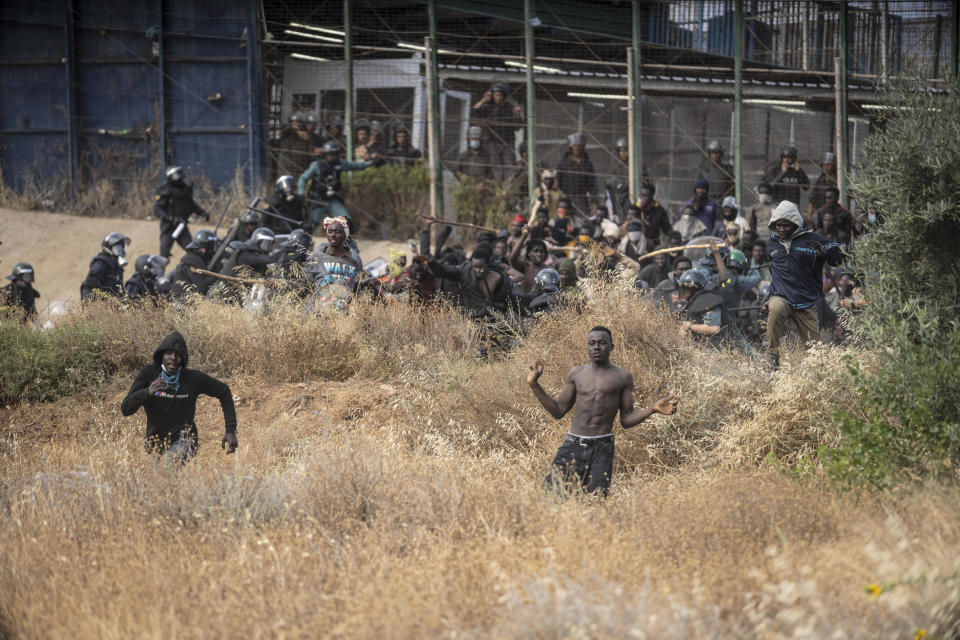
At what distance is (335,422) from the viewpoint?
10836mm

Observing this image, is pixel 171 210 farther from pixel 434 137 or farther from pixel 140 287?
pixel 434 137

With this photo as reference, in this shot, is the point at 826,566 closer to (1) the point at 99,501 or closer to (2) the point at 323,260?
(1) the point at 99,501

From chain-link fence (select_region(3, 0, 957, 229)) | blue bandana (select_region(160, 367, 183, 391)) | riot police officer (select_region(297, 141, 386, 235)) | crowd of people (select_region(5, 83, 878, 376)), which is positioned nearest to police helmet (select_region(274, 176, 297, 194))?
crowd of people (select_region(5, 83, 878, 376))

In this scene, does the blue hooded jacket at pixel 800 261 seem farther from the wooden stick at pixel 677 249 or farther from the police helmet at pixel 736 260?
the police helmet at pixel 736 260

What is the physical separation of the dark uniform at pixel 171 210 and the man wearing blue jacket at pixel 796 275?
417 inches

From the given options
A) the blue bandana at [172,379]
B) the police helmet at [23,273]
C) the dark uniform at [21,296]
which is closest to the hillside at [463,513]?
the blue bandana at [172,379]

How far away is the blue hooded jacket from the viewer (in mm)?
10242

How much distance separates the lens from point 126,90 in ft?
73.2

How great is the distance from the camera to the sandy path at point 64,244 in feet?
63.2

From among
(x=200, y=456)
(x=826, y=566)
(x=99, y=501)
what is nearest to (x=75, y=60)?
(x=200, y=456)

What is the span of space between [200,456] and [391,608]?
4.33m

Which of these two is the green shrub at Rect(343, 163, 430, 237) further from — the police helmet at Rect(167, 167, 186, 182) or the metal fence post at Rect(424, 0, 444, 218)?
the police helmet at Rect(167, 167, 186, 182)

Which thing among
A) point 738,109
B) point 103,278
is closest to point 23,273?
point 103,278

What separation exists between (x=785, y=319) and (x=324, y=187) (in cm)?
969
